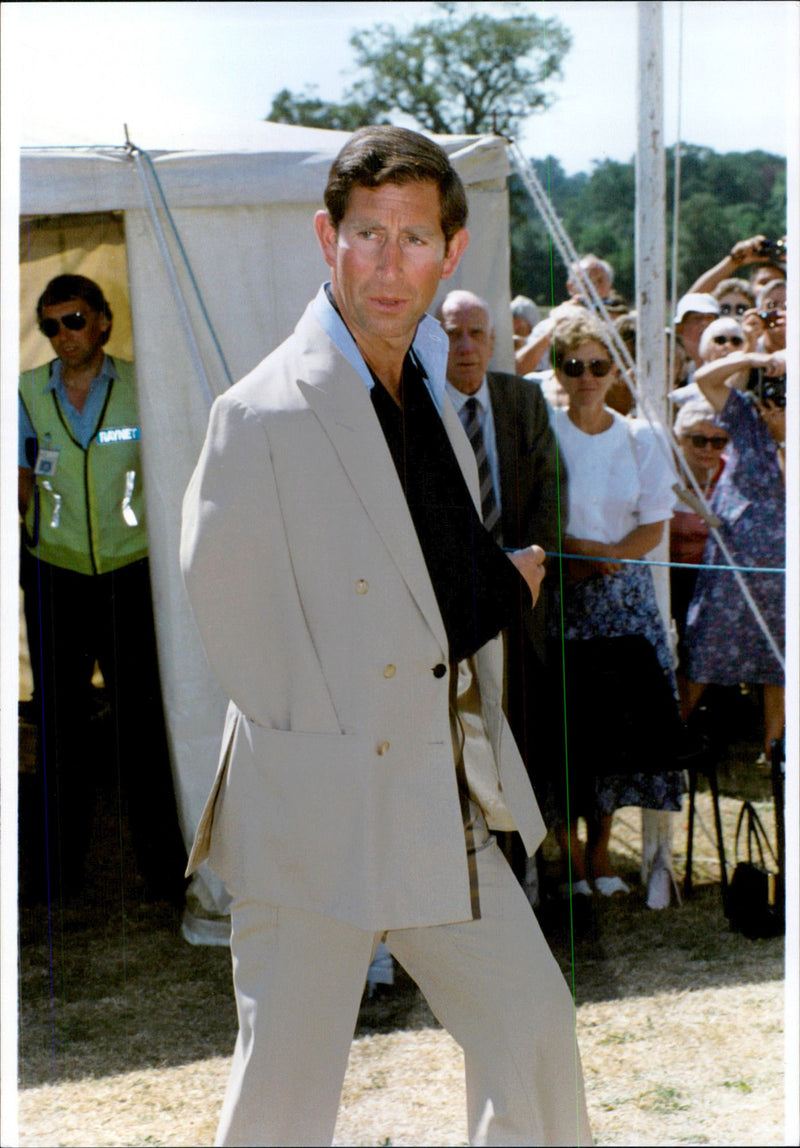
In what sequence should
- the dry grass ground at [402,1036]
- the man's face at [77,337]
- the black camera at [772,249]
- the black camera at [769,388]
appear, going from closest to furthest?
the dry grass ground at [402,1036]
the man's face at [77,337]
the black camera at [769,388]
the black camera at [772,249]

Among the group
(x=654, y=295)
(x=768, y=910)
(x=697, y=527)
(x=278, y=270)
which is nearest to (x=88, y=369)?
(x=278, y=270)

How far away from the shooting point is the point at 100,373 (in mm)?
3570

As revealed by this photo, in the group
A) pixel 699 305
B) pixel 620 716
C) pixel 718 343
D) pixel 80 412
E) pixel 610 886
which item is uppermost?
pixel 699 305

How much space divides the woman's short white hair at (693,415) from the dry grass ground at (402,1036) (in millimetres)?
1526

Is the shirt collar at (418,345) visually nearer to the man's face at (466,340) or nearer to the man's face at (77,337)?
the man's face at (466,340)

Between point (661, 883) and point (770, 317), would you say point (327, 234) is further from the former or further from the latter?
point (770, 317)

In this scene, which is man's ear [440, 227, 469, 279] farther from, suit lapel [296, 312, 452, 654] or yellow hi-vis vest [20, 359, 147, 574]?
yellow hi-vis vest [20, 359, 147, 574]

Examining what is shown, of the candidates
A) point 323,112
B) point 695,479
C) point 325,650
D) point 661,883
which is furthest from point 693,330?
point 323,112

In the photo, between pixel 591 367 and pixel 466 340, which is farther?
pixel 591 367

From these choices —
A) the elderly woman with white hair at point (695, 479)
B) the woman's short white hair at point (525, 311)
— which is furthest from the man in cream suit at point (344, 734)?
the woman's short white hair at point (525, 311)

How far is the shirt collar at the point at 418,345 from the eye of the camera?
1.81 metres

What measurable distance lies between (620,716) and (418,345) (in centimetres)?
186

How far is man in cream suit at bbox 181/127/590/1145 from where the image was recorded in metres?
1.73

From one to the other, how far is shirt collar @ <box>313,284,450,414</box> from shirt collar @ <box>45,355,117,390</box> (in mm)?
1785
